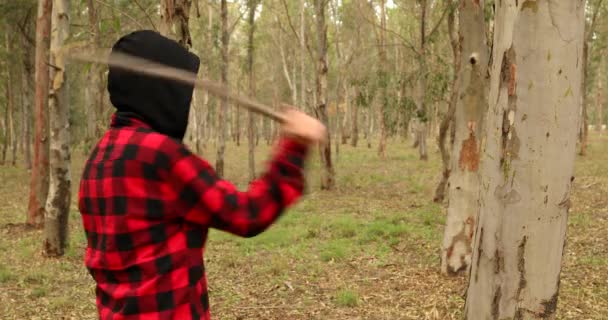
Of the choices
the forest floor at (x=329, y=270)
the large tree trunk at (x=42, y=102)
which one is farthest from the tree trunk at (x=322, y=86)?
the large tree trunk at (x=42, y=102)

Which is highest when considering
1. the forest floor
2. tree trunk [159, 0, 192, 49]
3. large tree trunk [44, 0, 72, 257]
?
tree trunk [159, 0, 192, 49]

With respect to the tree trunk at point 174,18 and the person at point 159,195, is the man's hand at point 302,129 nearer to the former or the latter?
the person at point 159,195

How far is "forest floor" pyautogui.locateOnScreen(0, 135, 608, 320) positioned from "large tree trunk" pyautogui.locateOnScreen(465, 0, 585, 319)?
5.38ft

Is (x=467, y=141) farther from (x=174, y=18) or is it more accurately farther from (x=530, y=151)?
(x=530, y=151)

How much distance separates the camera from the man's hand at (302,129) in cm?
169

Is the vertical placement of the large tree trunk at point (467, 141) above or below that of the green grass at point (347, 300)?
above

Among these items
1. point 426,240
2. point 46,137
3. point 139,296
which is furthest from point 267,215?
point 46,137

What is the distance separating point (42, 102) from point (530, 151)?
757 centimetres

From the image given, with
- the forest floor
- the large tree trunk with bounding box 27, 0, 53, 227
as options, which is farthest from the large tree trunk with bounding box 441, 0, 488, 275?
the large tree trunk with bounding box 27, 0, 53, 227

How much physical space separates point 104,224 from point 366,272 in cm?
517

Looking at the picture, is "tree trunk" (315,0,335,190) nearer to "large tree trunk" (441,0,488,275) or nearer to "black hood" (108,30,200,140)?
"large tree trunk" (441,0,488,275)

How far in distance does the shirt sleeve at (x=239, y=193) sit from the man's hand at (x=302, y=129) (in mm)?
23

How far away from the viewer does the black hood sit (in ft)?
5.64

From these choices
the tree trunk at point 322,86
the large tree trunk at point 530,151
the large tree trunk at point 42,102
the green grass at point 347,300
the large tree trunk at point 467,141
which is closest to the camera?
the large tree trunk at point 530,151
